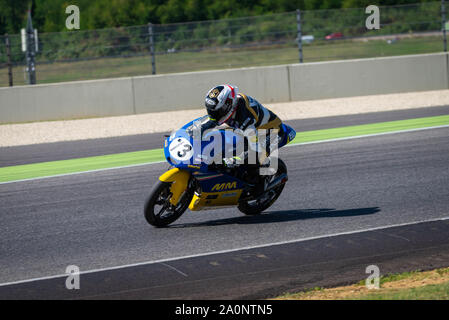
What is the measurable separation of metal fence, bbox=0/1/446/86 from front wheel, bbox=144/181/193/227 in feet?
39.2

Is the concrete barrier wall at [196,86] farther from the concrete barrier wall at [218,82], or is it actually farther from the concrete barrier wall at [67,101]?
the concrete barrier wall at [67,101]

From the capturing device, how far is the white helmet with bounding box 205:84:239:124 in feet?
24.6

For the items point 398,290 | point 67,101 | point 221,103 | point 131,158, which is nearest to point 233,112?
point 221,103

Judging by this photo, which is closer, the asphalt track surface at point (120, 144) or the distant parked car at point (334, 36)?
the asphalt track surface at point (120, 144)

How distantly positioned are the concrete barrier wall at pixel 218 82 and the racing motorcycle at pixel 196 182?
10.7 metres

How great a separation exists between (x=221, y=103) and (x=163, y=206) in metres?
1.37

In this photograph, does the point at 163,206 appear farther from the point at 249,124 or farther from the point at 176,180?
the point at 249,124

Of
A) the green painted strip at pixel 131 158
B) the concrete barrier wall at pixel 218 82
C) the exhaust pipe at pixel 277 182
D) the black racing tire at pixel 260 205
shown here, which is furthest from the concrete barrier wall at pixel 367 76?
the exhaust pipe at pixel 277 182

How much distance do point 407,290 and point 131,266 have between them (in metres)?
2.64

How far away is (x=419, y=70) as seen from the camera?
19734 millimetres

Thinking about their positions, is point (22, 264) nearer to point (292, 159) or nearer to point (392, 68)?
point (292, 159)

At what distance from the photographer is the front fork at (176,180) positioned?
7.50 m

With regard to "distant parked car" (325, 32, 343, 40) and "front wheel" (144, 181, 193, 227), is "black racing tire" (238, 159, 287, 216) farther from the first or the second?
"distant parked car" (325, 32, 343, 40)

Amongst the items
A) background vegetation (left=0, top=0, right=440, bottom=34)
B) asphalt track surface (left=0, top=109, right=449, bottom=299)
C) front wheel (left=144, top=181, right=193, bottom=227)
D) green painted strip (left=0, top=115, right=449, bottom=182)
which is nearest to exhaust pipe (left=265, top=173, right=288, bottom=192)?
asphalt track surface (left=0, top=109, right=449, bottom=299)
